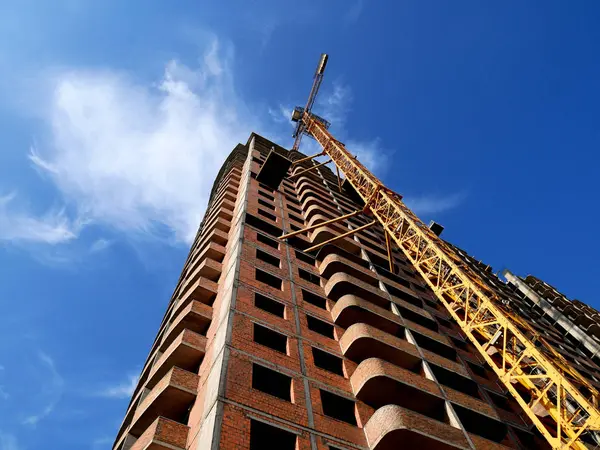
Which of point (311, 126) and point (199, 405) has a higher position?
point (311, 126)

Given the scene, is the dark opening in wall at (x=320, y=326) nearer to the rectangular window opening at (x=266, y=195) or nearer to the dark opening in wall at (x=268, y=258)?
the dark opening in wall at (x=268, y=258)

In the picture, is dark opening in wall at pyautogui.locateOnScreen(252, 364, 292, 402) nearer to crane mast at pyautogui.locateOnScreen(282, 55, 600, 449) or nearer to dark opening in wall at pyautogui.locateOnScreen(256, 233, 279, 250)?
crane mast at pyautogui.locateOnScreen(282, 55, 600, 449)

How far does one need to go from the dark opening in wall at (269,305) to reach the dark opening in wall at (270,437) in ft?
20.9

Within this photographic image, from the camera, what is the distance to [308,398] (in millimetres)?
13438

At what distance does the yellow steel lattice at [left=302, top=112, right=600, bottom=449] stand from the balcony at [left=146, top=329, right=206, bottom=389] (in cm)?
1131

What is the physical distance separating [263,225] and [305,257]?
10.6 ft

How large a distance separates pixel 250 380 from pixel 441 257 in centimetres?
1398

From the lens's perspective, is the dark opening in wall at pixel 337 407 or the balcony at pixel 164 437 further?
the dark opening in wall at pixel 337 407

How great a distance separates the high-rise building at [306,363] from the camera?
12133 millimetres

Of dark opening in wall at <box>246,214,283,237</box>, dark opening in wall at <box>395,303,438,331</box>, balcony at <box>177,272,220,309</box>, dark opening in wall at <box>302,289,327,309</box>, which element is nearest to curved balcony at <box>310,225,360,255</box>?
dark opening in wall at <box>246,214,283,237</box>

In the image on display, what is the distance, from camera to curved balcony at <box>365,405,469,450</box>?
1266 cm

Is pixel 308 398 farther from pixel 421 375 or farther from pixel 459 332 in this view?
pixel 459 332

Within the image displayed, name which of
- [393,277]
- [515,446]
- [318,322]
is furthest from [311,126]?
[515,446]

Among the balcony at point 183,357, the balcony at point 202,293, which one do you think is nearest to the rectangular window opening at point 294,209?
the balcony at point 202,293
